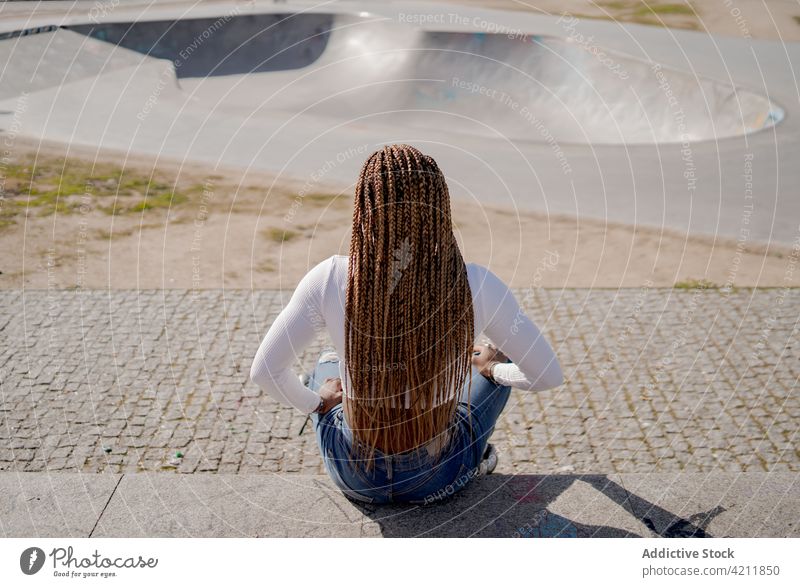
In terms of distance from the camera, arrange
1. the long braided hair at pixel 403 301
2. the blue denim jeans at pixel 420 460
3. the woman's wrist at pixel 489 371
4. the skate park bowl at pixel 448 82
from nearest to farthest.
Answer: the long braided hair at pixel 403 301, the blue denim jeans at pixel 420 460, the woman's wrist at pixel 489 371, the skate park bowl at pixel 448 82

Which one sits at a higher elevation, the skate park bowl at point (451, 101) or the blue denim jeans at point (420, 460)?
the blue denim jeans at point (420, 460)

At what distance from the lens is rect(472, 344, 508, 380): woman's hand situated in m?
3.69

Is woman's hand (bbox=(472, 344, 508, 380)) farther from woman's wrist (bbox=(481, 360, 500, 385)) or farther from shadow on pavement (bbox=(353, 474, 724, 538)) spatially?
shadow on pavement (bbox=(353, 474, 724, 538))

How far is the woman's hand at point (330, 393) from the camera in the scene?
358 centimetres

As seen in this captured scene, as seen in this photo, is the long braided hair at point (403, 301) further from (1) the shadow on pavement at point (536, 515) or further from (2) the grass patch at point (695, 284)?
(2) the grass patch at point (695, 284)

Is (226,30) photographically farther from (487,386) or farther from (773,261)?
(487,386)

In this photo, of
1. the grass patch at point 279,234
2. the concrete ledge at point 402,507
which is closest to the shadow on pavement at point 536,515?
the concrete ledge at point 402,507

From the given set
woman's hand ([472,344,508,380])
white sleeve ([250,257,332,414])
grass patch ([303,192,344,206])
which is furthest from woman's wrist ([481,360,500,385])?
grass patch ([303,192,344,206])

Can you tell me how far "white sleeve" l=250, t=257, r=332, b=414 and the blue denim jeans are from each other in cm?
44

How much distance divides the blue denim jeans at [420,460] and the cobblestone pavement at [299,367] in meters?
1.10

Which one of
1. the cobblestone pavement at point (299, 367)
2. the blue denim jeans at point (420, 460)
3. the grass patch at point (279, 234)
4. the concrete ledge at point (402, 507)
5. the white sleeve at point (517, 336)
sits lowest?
the grass patch at point (279, 234)

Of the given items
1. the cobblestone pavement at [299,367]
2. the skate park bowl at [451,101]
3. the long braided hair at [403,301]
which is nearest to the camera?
the long braided hair at [403,301]

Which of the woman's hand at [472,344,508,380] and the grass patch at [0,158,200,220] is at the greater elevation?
the woman's hand at [472,344,508,380]

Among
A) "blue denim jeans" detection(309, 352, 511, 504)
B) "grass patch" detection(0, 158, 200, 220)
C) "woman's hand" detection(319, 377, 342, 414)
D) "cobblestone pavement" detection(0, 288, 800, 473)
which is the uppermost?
"woman's hand" detection(319, 377, 342, 414)
